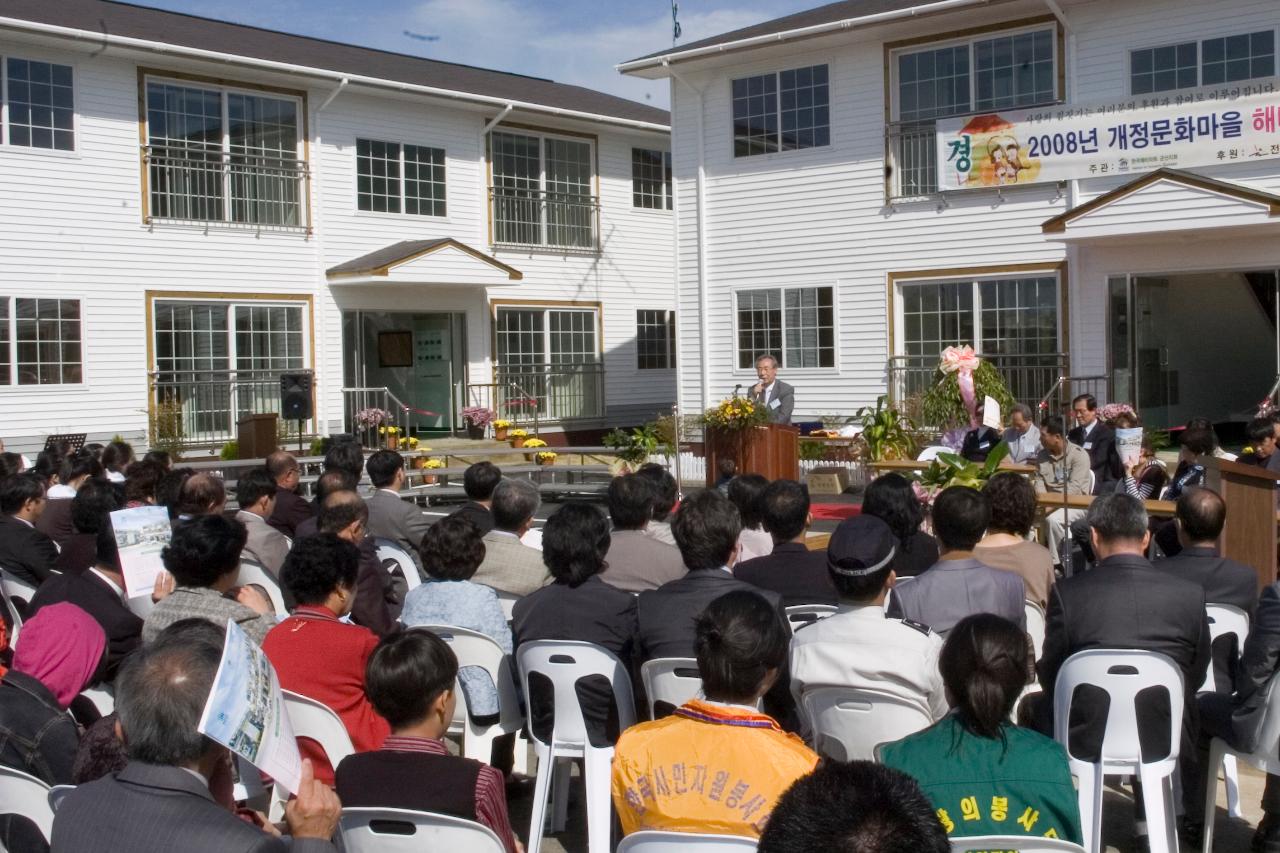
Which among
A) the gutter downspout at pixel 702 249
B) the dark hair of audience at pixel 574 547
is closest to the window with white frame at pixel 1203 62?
the gutter downspout at pixel 702 249

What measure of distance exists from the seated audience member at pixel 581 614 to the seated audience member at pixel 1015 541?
1610 millimetres

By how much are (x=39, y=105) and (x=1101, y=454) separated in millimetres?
14010

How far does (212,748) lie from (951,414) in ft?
45.1

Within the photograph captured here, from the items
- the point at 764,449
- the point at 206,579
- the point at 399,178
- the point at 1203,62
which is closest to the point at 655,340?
the point at 399,178

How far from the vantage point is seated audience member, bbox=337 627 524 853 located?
3168 mm

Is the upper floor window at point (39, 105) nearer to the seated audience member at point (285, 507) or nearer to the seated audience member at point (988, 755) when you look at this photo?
the seated audience member at point (285, 507)

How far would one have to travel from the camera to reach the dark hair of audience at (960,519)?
495cm

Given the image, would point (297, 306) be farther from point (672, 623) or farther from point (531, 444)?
point (672, 623)

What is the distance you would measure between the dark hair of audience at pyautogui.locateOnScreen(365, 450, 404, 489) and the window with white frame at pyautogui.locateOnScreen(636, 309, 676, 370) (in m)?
16.4

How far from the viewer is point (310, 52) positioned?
20969 mm

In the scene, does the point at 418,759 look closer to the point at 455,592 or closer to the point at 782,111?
the point at 455,592

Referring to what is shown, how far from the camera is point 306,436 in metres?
19.1

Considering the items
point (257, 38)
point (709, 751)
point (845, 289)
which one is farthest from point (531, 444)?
point (709, 751)

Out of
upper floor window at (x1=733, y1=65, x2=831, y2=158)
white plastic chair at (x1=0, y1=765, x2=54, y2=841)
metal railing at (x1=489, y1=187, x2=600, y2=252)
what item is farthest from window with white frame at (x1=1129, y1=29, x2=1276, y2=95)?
white plastic chair at (x1=0, y1=765, x2=54, y2=841)
